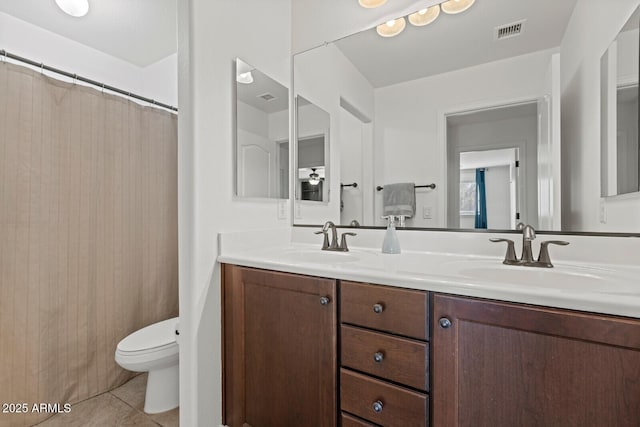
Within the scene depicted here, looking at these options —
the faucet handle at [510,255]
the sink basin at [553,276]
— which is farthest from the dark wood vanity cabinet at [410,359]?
the faucet handle at [510,255]

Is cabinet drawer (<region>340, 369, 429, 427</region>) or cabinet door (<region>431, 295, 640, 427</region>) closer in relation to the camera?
cabinet door (<region>431, 295, 640, 427</region>)

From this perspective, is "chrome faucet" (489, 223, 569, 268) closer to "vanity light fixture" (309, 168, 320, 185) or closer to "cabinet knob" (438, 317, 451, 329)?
"cabinet knob" (438, 317, 451, 329)

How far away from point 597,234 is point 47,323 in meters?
2.60

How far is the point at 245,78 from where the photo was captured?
1.51m

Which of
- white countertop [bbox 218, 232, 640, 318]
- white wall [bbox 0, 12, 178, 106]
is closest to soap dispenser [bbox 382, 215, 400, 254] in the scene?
white countertop [bbox 218, 232, 640, 318]

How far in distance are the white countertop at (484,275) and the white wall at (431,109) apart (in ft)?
1.04

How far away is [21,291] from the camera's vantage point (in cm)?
146

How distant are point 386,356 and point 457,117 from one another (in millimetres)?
1127

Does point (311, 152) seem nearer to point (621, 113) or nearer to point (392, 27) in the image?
point (392, 27)

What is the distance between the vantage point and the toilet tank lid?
5.10ft

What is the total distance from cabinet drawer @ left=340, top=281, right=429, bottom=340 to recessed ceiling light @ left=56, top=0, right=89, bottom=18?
84.0 inches

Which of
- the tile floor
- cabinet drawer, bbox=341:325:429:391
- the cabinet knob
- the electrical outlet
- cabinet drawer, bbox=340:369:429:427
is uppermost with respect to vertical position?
the electrical outlet

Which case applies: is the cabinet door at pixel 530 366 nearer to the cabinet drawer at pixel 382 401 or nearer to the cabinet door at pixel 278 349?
the cabinet drawer at pixel 382 401

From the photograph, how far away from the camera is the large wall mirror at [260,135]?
4.90 feet
